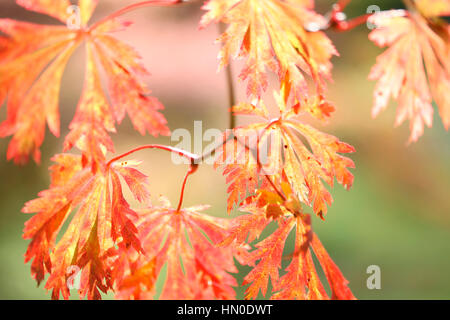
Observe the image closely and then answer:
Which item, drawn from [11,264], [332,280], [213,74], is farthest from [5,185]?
[332,280]

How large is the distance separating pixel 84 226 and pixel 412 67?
574 mm

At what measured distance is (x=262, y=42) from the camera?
0.62 metres

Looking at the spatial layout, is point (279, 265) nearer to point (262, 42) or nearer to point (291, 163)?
point (291, 163)

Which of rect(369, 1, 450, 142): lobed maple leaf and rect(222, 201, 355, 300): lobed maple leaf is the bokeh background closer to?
rect(222, 201, 355, 300): lobed maple leaf

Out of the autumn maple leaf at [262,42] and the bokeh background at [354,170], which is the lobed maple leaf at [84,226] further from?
the bokeh background at [354,170]

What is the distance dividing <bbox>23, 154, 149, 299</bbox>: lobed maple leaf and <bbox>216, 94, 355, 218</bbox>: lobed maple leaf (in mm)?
153

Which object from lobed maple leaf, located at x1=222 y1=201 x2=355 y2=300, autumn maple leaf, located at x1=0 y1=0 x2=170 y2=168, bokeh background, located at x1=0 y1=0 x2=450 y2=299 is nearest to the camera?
autumn maple leaf, located at x1=0 y1=0 x2=170 y2=168

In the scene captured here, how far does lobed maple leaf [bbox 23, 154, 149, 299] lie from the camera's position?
63 cm

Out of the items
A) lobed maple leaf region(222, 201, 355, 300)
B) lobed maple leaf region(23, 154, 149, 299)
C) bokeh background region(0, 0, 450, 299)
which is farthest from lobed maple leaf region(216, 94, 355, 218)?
bokeh background region(0, 0, 450, 299)

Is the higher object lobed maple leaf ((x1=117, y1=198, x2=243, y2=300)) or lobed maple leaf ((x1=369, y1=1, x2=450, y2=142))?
lobed maple leaf ((x1=369, y1=1, x2=450, y2=142))

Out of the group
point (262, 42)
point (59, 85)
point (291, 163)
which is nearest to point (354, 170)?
point (291, 163)

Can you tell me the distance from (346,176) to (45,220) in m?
0.47

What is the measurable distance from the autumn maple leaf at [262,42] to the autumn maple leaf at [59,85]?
0.13 m

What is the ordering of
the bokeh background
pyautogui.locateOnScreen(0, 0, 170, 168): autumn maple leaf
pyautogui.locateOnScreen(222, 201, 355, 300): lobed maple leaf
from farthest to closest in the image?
the bokeh background
pyautogui.locateOnScreen(222, 201, 355, 300): lobed maple leaf
pyautogui.locateOnScreen(0, 0, 170, 168): autumn maple leaf
